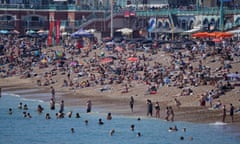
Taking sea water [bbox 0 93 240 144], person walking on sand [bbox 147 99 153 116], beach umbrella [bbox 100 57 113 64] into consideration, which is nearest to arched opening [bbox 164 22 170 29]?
beach umbrella [bbox 100 57 113 64]

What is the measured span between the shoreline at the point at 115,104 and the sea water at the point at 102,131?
80cm

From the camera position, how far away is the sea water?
4687 cm

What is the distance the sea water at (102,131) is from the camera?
154 feet

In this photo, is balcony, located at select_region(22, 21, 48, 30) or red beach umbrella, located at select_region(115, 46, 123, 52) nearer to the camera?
red beach umbrella, located at select_region(115, 46, 123, 52)

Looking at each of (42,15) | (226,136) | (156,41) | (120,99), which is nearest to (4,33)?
(42,15)

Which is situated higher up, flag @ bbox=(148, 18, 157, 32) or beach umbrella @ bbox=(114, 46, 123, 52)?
flag @ bbox=(148, 18, 157, 32)

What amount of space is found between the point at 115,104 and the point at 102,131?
8504 mm

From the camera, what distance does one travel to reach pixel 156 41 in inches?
3142

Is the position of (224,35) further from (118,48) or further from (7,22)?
(7,22)

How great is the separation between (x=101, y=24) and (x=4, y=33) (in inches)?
378

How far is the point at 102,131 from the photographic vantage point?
5081 cm

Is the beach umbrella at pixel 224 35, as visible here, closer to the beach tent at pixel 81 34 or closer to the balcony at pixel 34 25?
the beach tent at pixel 81 34

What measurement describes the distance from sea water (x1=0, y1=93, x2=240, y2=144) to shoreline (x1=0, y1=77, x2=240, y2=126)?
0.80 meters

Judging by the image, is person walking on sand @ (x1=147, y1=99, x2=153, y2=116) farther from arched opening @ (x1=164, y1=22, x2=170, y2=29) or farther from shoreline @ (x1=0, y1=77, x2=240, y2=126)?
arched opening @ (x1=164, y1=22, x2=170, y2=29)
